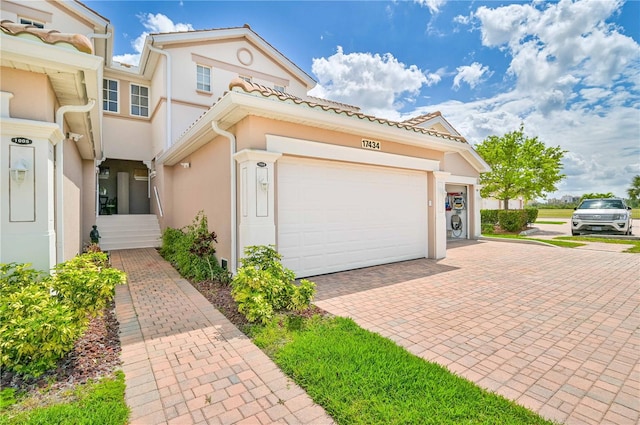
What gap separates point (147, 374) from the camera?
335 centimetres

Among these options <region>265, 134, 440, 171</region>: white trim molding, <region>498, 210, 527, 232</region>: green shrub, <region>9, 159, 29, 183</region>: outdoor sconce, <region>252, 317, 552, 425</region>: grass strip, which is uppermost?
<region>265, 134, 440, 171</region>: white trim molding

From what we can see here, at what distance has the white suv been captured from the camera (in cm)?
1499

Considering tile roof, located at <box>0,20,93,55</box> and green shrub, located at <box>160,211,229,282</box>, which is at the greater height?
tile roof, located at <box>0,20,93,55</box>

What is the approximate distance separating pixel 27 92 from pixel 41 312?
298cm

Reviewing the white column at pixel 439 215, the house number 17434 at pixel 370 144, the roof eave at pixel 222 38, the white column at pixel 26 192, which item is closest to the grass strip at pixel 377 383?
the white column at pixel 26 192

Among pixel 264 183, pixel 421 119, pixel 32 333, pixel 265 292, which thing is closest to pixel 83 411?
pixel 32 333

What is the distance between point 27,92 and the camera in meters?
4.07

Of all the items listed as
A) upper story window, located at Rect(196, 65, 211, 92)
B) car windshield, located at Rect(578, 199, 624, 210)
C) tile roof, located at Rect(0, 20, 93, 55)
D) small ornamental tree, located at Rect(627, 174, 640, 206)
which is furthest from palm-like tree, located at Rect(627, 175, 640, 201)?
tile roof, located at Rect(0, 20, 93, 55)

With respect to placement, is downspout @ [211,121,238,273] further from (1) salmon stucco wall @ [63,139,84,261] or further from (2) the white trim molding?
(1) salmon stucco wall @ [63,139,84,261]

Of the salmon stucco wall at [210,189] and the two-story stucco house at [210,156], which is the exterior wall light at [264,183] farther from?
the salmon stucco wall at [210,189]

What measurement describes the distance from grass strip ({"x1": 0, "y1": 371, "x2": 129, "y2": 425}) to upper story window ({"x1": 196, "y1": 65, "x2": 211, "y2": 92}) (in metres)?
13.4

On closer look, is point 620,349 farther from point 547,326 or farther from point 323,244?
point 323,244

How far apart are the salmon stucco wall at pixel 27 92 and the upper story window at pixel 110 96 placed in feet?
38.7

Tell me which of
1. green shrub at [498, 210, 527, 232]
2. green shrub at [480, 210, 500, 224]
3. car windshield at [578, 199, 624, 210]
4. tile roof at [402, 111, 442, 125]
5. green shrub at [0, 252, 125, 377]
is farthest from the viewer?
green shrub at [480, 210, 500, 224]
